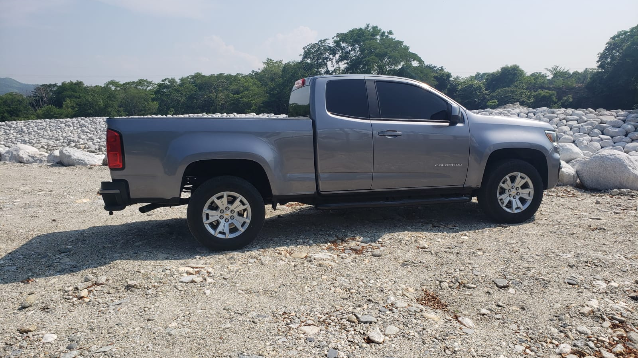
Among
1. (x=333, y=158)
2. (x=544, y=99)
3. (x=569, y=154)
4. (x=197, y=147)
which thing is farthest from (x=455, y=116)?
(x=544, y=99)

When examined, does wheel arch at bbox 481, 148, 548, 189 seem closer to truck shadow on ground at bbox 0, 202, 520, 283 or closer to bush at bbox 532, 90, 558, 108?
truck shadow on ground at bbox 0, 202, 520, 283

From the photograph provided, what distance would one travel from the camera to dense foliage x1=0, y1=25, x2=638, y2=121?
127ft

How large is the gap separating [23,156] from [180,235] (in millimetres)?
12124

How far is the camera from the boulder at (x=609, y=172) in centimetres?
799

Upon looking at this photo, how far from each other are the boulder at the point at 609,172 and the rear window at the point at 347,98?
17.7 feet

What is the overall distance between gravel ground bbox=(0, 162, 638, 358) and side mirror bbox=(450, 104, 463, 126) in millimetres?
1383

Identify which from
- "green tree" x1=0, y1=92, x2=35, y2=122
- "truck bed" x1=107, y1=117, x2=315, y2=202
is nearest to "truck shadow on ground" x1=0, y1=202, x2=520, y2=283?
"truck bed" x1=107, y1=117, x2=315, y2=202

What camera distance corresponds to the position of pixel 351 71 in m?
50.2

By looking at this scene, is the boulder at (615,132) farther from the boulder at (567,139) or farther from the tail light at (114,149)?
the tail light at (114,149)

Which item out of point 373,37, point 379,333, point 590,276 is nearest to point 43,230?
point 379,333

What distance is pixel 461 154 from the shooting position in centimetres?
566

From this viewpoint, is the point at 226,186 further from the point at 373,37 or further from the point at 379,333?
the point at 373,37

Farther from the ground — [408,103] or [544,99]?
[544,99]

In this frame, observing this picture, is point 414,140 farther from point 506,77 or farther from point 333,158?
point 506,77
